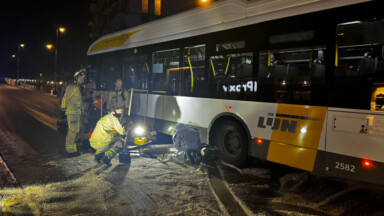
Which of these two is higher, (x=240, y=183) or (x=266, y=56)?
(x=266, y=56)

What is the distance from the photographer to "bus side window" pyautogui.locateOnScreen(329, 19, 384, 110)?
14.6 feet

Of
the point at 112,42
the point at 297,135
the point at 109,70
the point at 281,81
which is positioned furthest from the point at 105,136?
the point at 112,42

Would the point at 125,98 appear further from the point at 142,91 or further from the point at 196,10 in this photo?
the point at 196,10

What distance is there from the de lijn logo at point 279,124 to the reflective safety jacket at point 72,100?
4542 millimetres

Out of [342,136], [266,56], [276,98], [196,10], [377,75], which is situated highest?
[196,10]

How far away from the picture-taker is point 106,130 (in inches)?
267

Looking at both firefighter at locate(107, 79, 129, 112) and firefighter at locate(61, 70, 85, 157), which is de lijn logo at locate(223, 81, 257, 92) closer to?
firefighter at locate(107, 79, 129, 112)

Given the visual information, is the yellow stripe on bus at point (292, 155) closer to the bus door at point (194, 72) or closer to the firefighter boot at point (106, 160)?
the bus door at point (194, 72)

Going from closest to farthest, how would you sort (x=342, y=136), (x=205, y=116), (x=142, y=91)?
(x=342, y=136) < (x=205, y=116) < (x=142, y=91)

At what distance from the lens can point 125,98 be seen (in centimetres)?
918

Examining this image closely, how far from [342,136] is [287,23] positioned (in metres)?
2.28

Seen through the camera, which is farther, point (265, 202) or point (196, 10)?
point (196, 10)

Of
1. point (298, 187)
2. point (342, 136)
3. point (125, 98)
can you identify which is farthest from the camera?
point (125, 98)

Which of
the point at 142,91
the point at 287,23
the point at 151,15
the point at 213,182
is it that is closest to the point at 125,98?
the point at 142,91
